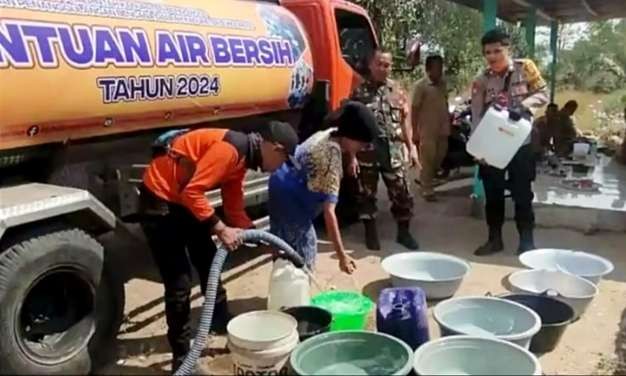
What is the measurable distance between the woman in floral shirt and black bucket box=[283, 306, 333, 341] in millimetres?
301

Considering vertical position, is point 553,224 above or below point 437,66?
below

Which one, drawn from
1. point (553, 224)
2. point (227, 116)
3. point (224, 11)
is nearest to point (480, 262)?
point (553, 224)

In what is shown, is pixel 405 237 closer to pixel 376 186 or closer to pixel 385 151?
pixel 376 186

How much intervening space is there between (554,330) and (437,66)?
4.37m

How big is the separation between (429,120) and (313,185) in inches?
166

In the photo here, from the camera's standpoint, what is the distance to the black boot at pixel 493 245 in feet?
18.0

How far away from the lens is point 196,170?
10.0ft

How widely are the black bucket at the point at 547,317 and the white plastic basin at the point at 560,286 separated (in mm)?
165

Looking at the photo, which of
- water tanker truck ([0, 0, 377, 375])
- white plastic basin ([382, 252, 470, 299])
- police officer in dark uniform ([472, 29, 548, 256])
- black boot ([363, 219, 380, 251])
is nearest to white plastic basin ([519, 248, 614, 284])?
white plastic basin ([382, 252, 470, 299])

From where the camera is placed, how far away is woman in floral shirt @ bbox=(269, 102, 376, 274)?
3.66 metres

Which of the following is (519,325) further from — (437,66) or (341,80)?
(437,66)

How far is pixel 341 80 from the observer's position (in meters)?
5.81

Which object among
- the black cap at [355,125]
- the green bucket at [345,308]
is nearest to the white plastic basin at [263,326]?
the green bucket at [345,308]

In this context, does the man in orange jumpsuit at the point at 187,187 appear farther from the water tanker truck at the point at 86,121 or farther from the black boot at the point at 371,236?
the black boot at the point at 371,236
